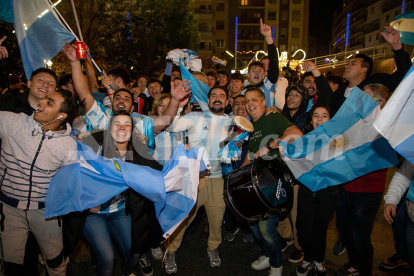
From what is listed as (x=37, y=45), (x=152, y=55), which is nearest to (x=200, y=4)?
(x=152, y=55)

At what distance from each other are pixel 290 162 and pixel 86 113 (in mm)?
2795

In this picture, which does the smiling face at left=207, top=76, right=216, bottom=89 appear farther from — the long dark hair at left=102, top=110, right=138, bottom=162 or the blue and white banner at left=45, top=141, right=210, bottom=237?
the blue and white banner at left=45, top=141, right=210, bottom=237

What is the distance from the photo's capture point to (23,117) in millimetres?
2770

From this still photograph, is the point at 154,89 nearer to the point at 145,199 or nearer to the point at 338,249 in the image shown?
the point at 145,199

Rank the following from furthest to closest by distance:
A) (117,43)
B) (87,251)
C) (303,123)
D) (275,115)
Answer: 1. (117,43)
2. (87,251)
3. (303,123)
4. (275,115)

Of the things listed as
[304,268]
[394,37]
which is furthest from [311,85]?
[304,268]

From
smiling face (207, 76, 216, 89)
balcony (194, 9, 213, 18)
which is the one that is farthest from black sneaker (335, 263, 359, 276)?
balcony (194, 9, 213, 18)

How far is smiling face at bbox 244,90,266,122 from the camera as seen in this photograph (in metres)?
3.72

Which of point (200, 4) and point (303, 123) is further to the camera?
point (200, 4)

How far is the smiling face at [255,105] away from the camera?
372 cm

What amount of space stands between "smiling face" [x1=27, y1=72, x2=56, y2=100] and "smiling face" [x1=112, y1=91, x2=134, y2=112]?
2.70 ft

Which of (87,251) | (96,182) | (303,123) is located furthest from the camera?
(87,251)

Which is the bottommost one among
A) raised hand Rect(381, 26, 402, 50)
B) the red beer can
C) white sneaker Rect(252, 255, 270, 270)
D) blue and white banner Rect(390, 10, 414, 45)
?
white sneaker Rect(252, 255, 270, 270)

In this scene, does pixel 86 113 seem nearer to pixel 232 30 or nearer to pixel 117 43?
pixel 117 43
